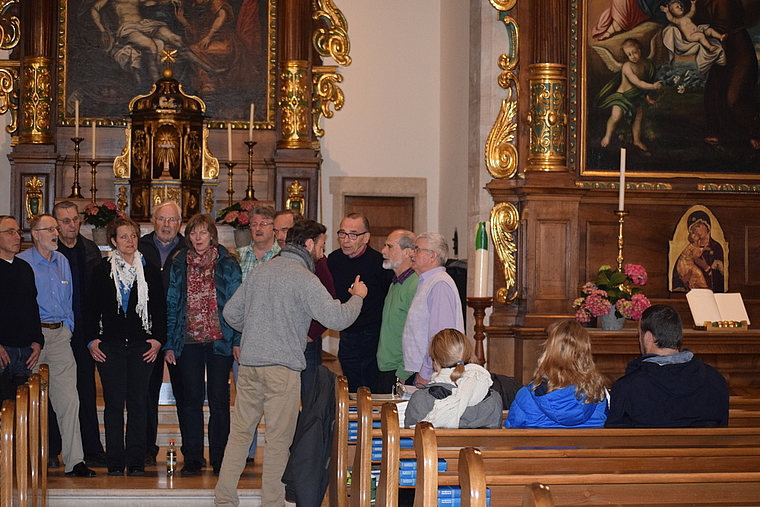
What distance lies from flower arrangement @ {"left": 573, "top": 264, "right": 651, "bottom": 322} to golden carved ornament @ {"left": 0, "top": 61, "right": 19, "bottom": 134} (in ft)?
22.3

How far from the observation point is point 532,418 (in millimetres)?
4199

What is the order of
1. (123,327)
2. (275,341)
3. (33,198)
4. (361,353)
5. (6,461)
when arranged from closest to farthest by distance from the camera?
(6,461)
(275,341)
(123,327)
(361,353)
(33,198)

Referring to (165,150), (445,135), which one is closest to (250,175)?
(165,150)

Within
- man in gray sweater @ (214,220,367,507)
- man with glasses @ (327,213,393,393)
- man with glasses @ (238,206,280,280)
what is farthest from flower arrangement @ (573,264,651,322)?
man in gray sweater @ (214,220,367,507)

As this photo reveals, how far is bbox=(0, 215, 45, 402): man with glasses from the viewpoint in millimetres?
5672

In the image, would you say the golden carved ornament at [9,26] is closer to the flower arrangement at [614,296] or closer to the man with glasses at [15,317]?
the man with glasses at [15,317]

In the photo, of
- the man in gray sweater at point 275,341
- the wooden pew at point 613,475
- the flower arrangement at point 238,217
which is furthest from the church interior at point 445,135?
the wooden pew at point 613,475

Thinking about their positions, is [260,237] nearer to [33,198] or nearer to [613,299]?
[613,299]

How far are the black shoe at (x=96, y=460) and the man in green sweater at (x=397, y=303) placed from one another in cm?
191

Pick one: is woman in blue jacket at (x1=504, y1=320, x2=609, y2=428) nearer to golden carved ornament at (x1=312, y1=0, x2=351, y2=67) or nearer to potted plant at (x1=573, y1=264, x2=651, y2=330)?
potted plant at (x1=573, y1=264, x2=651, y2=330)

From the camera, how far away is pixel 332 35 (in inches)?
446

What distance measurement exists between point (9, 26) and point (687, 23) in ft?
24.0

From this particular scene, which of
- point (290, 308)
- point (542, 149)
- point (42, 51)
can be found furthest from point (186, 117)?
point (290, 308)

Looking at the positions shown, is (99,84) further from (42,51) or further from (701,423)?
(701,423)
